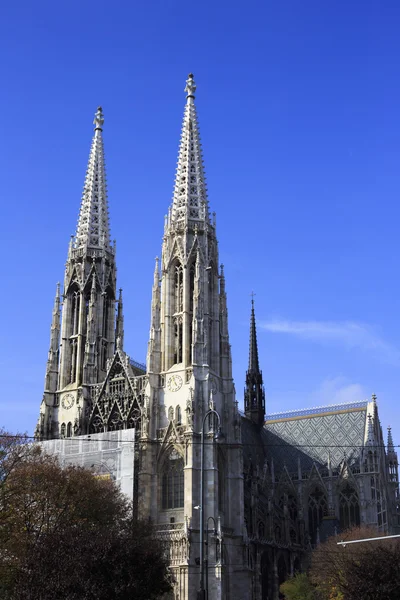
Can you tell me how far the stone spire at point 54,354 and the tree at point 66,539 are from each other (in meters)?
14.5

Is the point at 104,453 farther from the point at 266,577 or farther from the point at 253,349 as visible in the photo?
the point at 253,349

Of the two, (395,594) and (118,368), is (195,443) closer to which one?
(118,368)

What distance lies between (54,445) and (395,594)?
37.9 m

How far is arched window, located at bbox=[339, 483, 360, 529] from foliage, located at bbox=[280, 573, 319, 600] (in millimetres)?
18109

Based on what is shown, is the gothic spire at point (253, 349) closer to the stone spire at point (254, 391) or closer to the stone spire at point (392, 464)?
the stone spire at point (254, 391)

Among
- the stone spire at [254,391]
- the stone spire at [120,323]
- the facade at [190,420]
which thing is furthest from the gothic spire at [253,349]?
the stone spire at [120,323]

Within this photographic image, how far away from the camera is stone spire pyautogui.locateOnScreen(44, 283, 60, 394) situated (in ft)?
242

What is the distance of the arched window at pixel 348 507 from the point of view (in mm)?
84875

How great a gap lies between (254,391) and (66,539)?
208 ft

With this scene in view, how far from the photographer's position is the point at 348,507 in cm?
8581

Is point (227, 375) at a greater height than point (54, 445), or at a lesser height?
greater

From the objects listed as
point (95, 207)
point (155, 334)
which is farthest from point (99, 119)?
point (155, 334)

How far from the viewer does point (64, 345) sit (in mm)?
75312

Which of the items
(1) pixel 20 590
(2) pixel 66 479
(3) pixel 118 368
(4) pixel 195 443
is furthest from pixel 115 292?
(1) pixel 20 590
